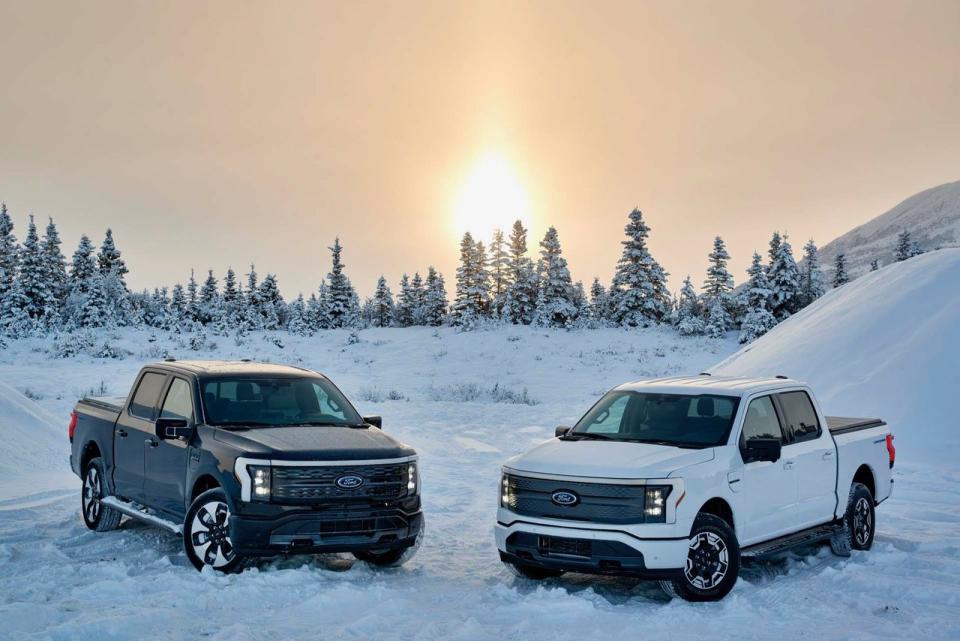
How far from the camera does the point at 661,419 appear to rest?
8.54m

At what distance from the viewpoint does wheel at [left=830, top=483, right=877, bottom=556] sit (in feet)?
30.2

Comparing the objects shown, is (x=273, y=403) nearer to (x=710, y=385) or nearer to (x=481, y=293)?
(x=710, y=385)

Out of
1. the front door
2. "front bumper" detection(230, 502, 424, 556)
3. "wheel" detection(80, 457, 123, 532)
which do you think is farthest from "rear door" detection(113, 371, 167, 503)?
"front bumper" detection(230, 502, 424, 556)

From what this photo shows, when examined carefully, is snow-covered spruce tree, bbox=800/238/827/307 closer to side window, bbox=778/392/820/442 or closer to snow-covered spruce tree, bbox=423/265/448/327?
snow-covered spruce tree, bbox=423/265/448/327

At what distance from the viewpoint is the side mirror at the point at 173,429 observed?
818 centimetres

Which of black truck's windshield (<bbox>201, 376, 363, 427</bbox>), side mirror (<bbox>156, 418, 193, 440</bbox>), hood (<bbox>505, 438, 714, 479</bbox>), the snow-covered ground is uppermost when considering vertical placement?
black truck's windshield (<bbox>201, 376, 363, 427</bbox>)

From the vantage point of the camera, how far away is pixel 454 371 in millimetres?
42500

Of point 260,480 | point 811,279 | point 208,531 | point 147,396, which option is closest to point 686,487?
point 260,480

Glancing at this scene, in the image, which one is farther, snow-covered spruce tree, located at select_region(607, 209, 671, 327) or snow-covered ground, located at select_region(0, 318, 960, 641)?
snow-covered spruce tree, located at select_region(607, 209, 671, 327)

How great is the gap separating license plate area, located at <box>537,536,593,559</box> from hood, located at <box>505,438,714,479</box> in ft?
1.79

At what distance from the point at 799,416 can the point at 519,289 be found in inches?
2462

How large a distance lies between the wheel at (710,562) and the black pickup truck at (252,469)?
256cm

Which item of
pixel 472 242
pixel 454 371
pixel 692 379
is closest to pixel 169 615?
pixel 692 379

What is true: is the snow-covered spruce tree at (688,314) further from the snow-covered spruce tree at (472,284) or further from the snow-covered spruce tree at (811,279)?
the snow-covered spruce tree at (472,284)
